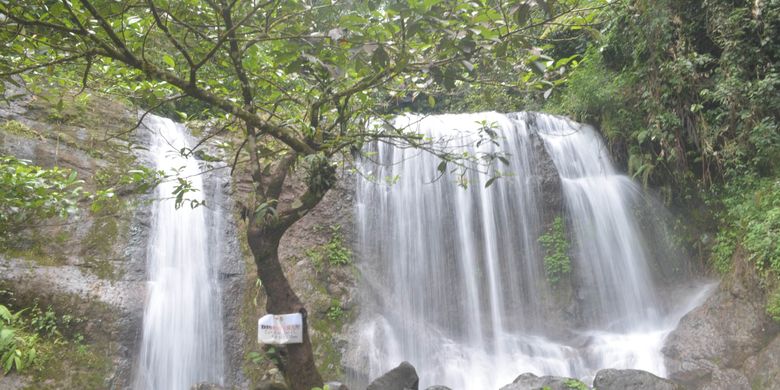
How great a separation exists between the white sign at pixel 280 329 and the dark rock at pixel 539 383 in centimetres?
274

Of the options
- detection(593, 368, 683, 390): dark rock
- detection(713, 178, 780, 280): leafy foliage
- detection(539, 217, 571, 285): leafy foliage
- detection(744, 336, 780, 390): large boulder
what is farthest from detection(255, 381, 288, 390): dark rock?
detection(713, 178, 780, 280): leafy foliage

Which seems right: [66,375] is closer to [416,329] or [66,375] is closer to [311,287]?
[311,287]

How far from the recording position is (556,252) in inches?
319

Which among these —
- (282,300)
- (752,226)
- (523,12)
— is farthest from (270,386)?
(752,226)

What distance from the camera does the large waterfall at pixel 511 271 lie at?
672cm

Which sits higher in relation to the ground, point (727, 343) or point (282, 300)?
point (282, 300)

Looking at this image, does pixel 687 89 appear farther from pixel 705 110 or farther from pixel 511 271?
pixel 511 271

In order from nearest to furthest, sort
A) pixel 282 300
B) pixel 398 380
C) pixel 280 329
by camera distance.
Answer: pixel 280 329
pixel 282 300
pixel 398 380

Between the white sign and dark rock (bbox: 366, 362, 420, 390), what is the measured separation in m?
1.94

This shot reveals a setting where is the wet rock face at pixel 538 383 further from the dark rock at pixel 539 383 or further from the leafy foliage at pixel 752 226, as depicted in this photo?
the leafy foliage at pixel 752 226

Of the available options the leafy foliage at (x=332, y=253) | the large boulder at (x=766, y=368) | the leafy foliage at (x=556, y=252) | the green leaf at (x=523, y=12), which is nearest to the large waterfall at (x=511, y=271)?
the leafy foliage at (x=556, y=252)

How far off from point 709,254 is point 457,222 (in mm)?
4005

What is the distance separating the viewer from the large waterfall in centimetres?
672

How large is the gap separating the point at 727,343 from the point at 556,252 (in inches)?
106
